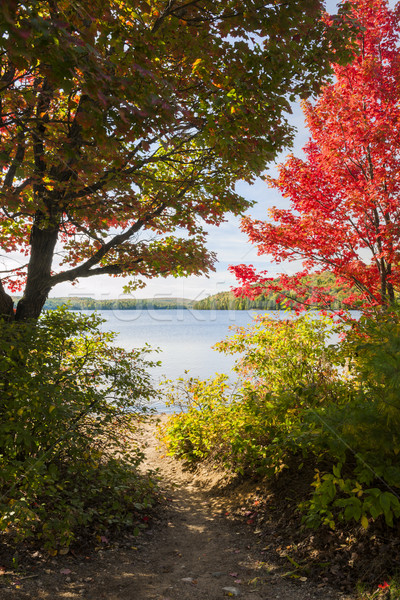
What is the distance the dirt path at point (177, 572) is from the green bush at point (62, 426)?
322 millimetres

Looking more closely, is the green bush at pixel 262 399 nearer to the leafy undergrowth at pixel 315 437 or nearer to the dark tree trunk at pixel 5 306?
the leafy undergrowth at pixel 315 437

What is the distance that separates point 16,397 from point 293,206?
6308 mm

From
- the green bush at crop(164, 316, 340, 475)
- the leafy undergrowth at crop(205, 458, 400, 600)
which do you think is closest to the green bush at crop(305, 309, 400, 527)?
the leafy undergrowth at crop(205, 458, 400, 600)

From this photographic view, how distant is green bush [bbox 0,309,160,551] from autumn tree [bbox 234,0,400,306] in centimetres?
406

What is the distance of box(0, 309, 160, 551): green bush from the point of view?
11.2ft

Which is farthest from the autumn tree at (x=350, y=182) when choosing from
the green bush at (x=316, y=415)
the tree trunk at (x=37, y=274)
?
the tree trunk at (x=37, y=274)

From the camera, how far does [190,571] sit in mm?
3748

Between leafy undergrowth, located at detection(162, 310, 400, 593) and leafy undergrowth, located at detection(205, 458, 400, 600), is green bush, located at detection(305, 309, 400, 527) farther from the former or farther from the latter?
leafy undergrowth, located at detection(205, 458, 400, 600)

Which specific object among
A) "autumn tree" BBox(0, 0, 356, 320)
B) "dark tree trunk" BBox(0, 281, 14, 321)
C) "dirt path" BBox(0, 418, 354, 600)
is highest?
"autumn tree" BBox(0, 0, 356, 320)

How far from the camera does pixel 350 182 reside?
7.53 m

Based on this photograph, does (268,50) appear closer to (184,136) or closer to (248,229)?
(184,136)

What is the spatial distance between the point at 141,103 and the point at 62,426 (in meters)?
3.07

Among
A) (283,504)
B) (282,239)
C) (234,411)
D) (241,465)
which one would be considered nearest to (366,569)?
(283,504)

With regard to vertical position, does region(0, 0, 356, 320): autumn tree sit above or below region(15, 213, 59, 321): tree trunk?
above
